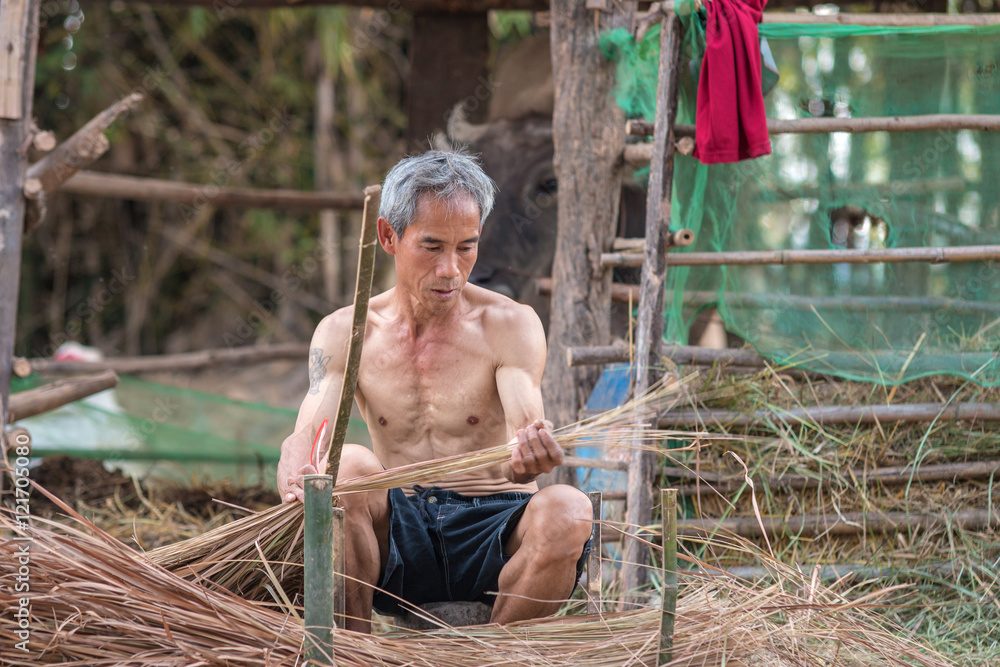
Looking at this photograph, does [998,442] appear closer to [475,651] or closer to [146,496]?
[475,651]

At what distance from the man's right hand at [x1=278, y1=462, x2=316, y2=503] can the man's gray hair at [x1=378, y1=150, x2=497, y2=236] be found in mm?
692

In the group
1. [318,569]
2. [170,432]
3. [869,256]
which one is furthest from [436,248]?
[170,432]

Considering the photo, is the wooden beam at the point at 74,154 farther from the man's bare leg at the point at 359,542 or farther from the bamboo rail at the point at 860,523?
the bamboo rail at the point at 860,523

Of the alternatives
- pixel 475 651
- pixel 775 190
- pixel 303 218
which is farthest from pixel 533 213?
pixel 303 218

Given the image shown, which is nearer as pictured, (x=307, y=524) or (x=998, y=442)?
(x=307, y=524)

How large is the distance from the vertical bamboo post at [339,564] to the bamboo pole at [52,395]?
2283 mm

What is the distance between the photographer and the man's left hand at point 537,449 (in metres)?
2.00

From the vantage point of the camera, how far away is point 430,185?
233 cm

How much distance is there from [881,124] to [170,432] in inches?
146

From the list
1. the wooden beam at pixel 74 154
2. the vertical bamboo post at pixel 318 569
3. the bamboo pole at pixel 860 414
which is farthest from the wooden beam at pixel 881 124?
the wooden beam at pixel 74 154

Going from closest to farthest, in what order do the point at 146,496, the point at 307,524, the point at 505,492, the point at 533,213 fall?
the point at 307,524, the point at 505,492, the point at 146,496, the point at 533,213

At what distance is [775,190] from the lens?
330 centimetres

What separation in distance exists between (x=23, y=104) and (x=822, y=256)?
3.15 metres

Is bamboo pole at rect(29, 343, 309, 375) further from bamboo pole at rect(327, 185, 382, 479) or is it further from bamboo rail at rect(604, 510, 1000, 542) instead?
bamboo pole at rect(327, 185, 382, 479)
